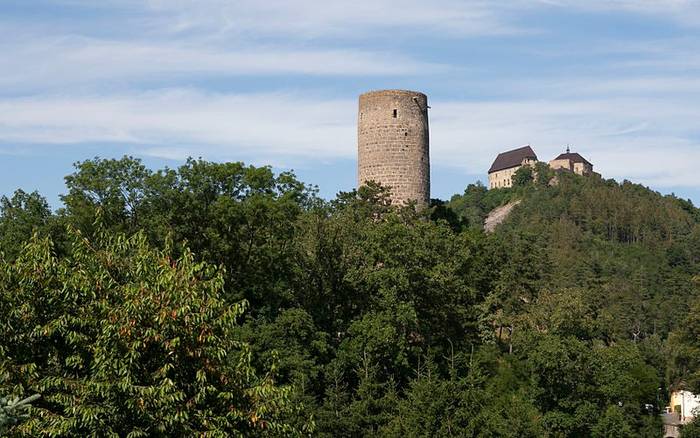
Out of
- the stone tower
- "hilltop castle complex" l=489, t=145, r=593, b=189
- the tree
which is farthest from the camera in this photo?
"hilltop castle complex" l=489, t=145, r=593, b=189

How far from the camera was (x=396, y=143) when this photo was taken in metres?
45.3

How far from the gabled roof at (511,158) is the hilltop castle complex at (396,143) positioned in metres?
128

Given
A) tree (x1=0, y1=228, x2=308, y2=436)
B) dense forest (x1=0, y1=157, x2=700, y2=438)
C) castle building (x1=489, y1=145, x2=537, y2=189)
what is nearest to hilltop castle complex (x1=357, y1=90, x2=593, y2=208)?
dense forest (x1=0, y1=157, x2=700, y2=438)

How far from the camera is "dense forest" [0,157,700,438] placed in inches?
562

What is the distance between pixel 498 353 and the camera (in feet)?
133

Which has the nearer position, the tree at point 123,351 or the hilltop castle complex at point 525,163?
the tree at point 123,351

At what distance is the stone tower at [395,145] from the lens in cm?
4516

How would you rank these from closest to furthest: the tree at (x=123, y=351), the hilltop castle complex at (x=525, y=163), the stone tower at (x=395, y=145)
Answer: the tree at (x=123, y=351) → the stone tower at (x=395, y=145) → the hilltop castle complex at (x=525, y=163)

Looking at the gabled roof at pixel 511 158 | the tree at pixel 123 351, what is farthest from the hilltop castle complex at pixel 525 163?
the tree at pixel 123 351

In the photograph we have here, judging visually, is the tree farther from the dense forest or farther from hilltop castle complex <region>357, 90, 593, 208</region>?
hilltop castle complex <region>357, 90, 593, 208</region>

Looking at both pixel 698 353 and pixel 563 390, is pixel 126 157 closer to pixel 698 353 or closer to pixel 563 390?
pixel 563 390

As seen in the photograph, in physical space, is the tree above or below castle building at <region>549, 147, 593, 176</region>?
below

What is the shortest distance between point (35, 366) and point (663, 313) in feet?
263

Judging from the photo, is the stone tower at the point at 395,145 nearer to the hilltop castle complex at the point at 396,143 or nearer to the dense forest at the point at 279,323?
the hilltop castle complex at the point at 396,143
